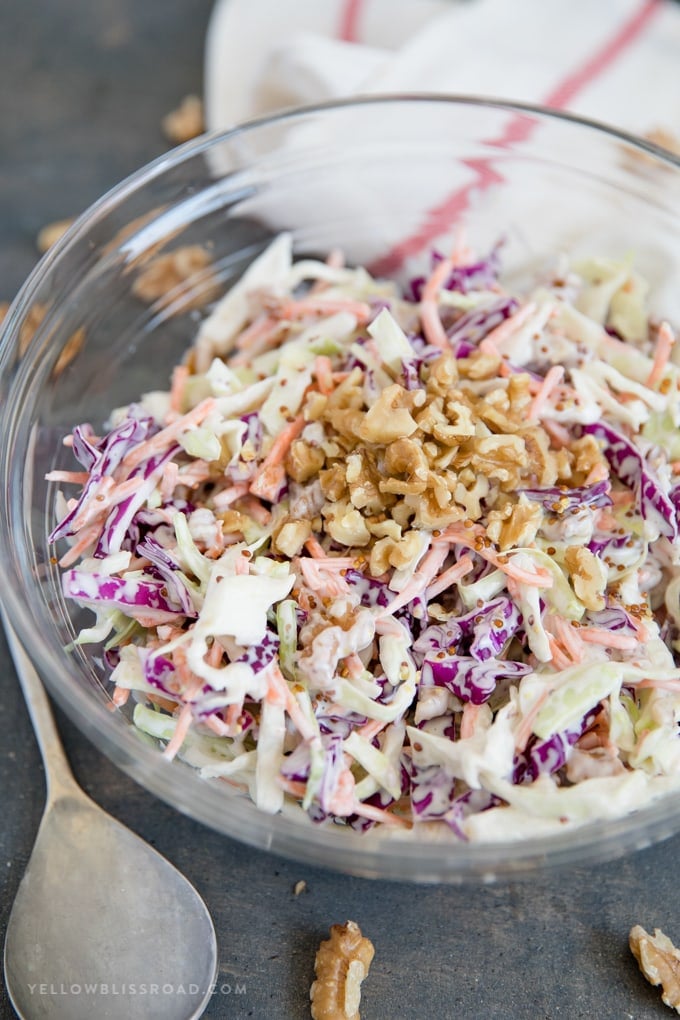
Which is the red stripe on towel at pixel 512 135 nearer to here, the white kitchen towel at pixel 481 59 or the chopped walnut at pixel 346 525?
the white kitchen towel at pixel 481 59

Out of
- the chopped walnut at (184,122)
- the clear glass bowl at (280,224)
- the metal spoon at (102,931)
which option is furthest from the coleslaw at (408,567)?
the chopped walnut at (184,122)

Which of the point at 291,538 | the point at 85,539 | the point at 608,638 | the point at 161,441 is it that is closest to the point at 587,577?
the point at 608,638

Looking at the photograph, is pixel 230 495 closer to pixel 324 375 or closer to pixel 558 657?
pixel 324 375

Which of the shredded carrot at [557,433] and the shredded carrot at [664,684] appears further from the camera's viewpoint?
the shredded carrot at [557,433]

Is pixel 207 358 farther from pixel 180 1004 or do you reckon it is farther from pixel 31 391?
pixel 180 1004

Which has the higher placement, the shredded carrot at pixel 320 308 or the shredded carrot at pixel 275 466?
the shredded carrot at pixel 320 308

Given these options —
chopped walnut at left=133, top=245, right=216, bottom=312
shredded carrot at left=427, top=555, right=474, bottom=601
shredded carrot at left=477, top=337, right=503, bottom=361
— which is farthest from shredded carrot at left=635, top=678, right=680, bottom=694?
chopped walnut at left=133, top=245, right=216, bottom=312
